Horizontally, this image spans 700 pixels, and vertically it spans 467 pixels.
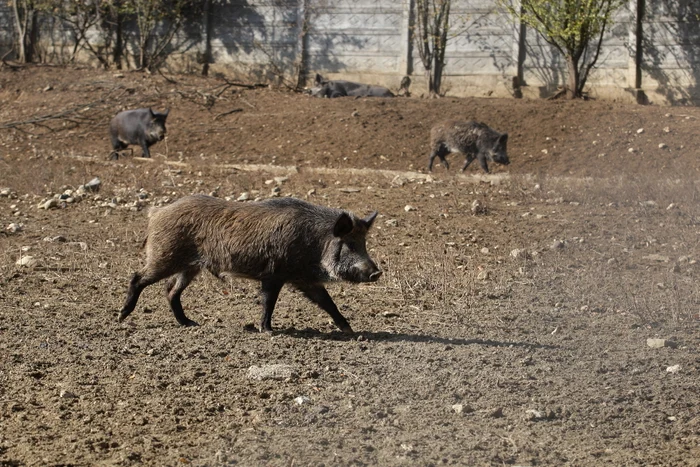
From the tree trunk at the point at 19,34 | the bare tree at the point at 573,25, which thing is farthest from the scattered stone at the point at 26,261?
the tree trunk at the point at 19,34

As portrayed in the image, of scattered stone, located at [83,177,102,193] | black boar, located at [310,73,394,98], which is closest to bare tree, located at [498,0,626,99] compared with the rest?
black boar, located at [310,73,394,98]

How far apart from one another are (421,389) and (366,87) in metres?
15.6

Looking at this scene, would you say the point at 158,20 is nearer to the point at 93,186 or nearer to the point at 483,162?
the point at 483,162

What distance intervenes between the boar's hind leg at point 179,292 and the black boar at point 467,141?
934 centimetres

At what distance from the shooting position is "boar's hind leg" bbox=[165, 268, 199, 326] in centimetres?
643

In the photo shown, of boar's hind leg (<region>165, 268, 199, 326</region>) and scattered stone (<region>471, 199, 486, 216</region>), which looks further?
scattered stone (<region>471, 199, 486, 216</region>)

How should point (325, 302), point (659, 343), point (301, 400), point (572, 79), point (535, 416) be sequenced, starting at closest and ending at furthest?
point (535, 416), point (301, 400), point (659, 343), point (325, 302), point (572, 79)

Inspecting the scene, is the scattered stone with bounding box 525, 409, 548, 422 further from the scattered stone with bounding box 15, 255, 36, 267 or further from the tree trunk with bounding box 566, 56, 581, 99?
the tree trunk with bounding box 566, 56, 581, 99

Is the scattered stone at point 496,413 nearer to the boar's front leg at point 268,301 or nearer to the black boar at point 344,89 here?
the boar's front leg at point 268,301

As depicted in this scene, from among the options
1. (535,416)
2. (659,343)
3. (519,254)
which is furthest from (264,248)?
(519,254)

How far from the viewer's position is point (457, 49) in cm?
2031

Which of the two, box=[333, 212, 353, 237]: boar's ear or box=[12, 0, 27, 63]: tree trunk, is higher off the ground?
box=[12, 0, 27, 63]: tree trunk

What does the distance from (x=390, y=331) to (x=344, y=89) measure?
46.6ft

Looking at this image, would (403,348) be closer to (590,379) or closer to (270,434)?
(590,379)
